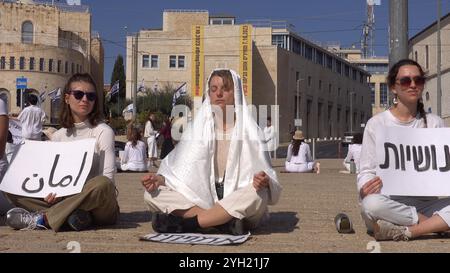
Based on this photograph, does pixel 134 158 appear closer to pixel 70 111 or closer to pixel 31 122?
pixel 31 122

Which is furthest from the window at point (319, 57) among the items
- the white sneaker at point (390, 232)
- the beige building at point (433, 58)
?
the white sneaker at point (390, 232)

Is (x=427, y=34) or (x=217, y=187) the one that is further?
(x=427, y=34)

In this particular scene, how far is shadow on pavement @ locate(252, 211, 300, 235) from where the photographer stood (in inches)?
227

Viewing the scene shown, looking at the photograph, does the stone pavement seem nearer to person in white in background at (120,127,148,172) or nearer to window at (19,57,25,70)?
person in white in background at (120,127,148,172)

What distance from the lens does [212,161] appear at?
18.3 ft

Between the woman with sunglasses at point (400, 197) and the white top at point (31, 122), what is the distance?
8687mm

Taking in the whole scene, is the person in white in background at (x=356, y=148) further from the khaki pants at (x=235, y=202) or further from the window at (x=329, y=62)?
the window at (x=329, y=62)

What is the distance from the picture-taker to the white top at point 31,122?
40.9ft

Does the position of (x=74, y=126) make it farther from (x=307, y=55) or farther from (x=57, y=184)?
(x=307, y=55)

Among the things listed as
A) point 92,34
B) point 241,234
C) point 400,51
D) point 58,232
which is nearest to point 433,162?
point 241,234

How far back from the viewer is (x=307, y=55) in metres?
85.1

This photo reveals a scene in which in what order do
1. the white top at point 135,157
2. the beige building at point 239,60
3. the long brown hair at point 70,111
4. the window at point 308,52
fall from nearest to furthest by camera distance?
the long brown hair at point 70,111 < the white top at point 135,157 < the beige building at point 239,60 < the window at point 308,52

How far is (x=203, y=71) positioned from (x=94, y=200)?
221ft
